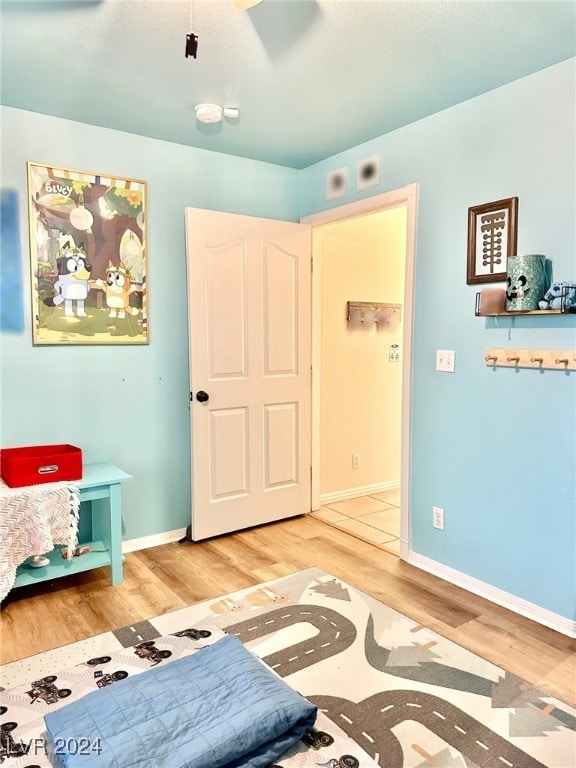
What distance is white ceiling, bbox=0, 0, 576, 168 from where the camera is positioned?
1.85 metres

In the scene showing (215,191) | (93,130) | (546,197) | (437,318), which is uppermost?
(93,130)

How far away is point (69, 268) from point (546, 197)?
7.94 ft

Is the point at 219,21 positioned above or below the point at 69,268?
above

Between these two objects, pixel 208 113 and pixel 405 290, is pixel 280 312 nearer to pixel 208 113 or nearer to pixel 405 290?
pixel 405 290

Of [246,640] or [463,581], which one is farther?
[463,581]

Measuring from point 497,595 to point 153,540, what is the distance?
2.01m

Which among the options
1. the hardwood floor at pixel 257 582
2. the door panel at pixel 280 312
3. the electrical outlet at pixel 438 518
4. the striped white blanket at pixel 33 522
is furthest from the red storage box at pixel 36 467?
the electrical outlet at pixel 438 518

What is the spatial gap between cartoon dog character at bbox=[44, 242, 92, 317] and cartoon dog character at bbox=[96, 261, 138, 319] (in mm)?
97

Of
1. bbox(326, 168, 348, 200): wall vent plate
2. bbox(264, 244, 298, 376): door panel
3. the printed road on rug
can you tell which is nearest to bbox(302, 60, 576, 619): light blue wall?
bbox(326, 168, 348, 200): wall vent plate

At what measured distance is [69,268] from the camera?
9.30 ft

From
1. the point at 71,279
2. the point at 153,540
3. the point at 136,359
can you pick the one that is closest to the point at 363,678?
the point at 153,540

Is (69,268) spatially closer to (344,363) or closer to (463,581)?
(344,363)

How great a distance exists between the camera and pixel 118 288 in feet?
9.82

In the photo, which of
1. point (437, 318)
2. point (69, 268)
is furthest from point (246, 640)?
point (69, 268)
